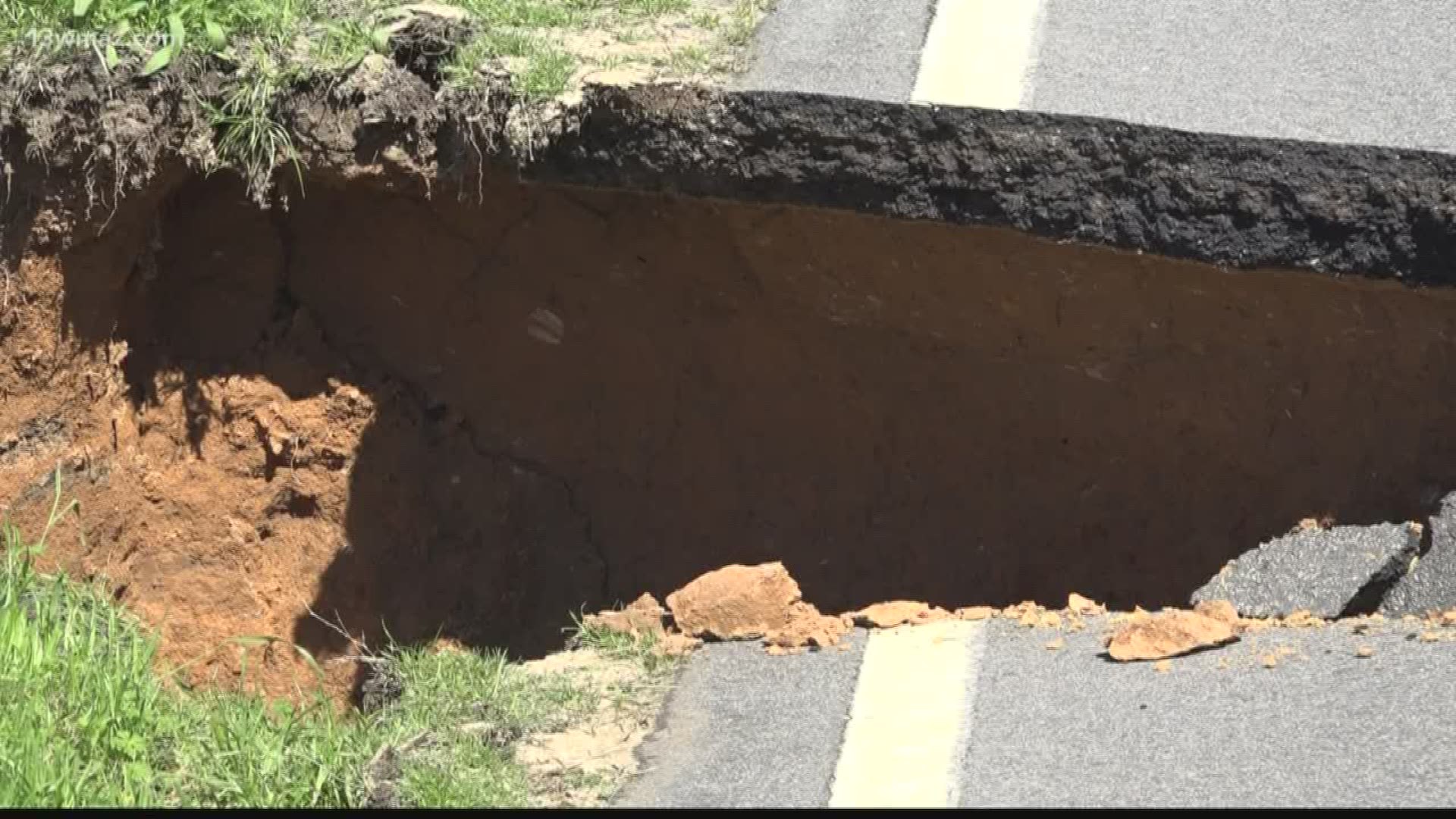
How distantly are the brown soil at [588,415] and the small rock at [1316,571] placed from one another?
41 centimetres

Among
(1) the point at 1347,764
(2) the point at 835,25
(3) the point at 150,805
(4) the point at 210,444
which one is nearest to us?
(1) the point at 1347,764

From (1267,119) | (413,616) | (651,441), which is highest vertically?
(1267,119)

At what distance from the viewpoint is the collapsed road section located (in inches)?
184

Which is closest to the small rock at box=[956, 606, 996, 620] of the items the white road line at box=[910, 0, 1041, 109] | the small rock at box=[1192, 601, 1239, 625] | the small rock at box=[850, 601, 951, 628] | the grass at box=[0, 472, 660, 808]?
the small rock at box=[850, 601, 951, 628]

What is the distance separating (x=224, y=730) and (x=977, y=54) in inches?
101

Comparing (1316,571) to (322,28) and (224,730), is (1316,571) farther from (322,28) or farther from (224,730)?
(322,28)

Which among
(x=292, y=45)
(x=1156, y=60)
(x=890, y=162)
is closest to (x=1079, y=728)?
(x=890, y=162)

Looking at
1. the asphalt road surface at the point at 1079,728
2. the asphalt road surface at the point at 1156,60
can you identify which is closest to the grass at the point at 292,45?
the asphalt road surface at the point at 1156,60

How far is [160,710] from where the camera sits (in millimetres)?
4793

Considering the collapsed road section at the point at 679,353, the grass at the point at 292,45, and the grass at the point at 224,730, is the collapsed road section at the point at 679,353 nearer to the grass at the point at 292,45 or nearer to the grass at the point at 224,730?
the grass at the point at 292,45

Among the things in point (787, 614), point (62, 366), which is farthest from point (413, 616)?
point (787, 614)

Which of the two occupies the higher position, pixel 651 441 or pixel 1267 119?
pixel 1267 119

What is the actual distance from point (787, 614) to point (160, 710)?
5.32 ft

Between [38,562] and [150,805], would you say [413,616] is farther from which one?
[150,805]
